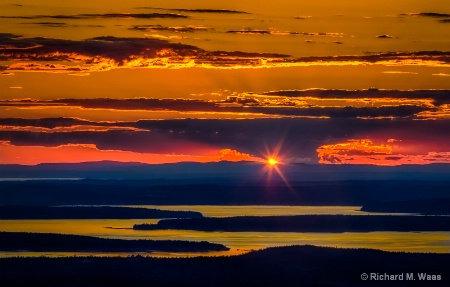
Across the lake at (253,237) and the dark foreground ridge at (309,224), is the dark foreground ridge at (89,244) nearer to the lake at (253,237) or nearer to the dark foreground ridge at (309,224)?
the lake at (253,237)

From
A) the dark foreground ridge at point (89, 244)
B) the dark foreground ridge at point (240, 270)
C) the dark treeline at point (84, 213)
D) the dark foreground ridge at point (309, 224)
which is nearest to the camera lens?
the dark foreground ridge at point (240, 270)

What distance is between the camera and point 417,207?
321ft

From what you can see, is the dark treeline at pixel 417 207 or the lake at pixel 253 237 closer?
the lake at pixel 253 237

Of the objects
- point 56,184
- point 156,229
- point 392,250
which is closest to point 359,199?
point 56,184

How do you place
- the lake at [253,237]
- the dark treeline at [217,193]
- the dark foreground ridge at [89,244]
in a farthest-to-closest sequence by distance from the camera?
the dark treeline at [217,193]
the lake at [253,237]
the dark foreground ridge at [89,244]

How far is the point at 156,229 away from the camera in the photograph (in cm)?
7094

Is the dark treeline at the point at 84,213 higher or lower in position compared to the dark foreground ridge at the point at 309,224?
higher

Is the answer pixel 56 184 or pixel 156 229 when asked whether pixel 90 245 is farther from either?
pixel 56 184

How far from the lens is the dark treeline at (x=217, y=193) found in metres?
117

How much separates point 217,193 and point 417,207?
32.5 meters

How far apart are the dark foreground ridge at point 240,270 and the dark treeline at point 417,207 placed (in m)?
44.1

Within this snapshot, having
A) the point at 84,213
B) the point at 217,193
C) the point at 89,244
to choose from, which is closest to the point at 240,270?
the point at 89,244

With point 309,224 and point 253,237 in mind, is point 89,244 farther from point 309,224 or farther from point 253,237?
point 309,224

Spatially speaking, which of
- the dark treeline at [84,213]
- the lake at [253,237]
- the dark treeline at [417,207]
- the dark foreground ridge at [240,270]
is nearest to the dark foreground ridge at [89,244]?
the lake at [253,237]
